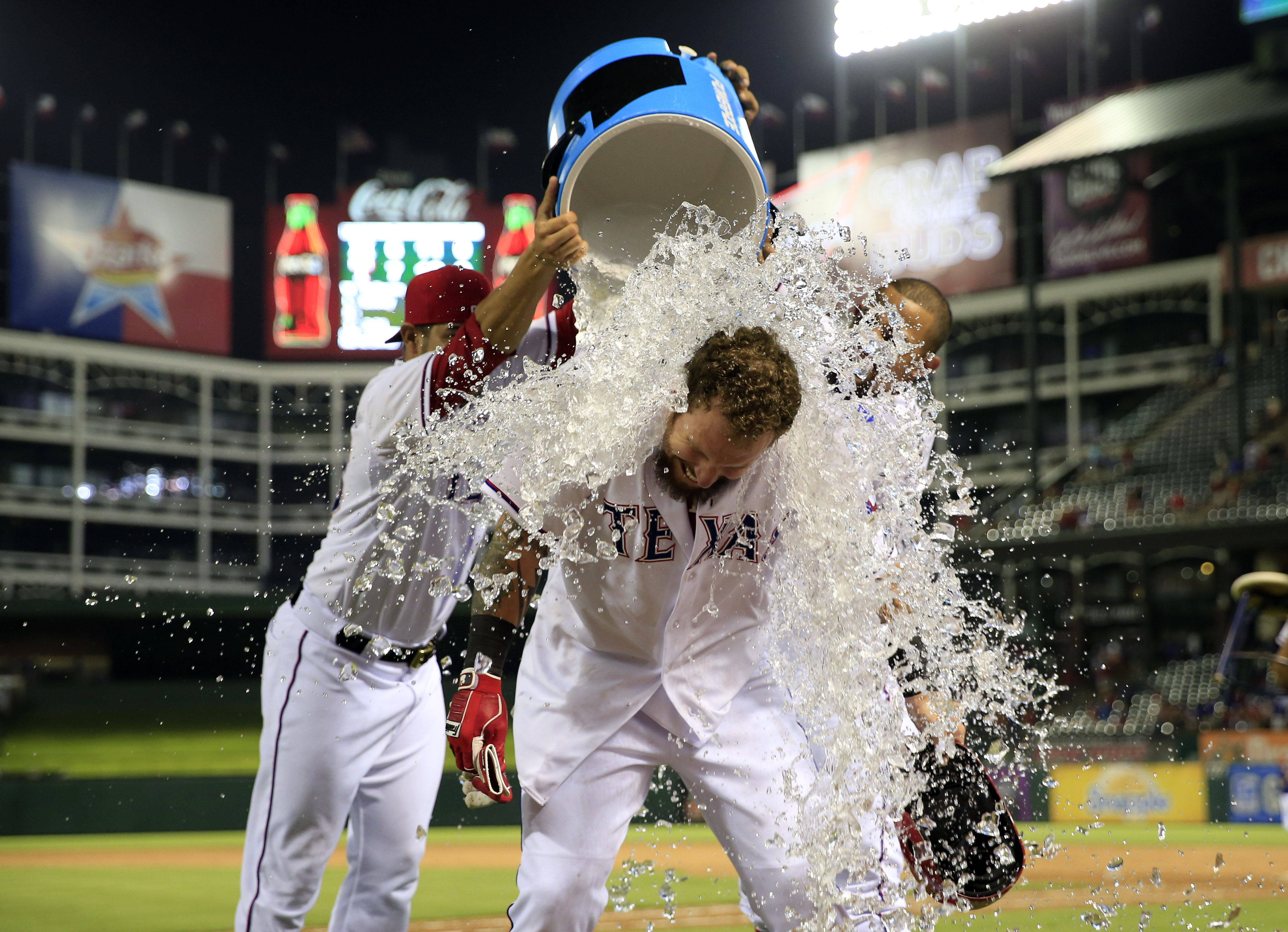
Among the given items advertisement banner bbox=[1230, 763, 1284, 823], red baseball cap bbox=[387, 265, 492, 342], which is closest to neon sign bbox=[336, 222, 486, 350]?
advertisement banner bbox=[1230, 763, 1284, 823]

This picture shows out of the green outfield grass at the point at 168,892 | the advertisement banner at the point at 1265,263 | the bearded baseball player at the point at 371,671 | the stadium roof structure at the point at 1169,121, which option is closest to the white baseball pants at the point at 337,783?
the bearded baseball player at the point at 371,671

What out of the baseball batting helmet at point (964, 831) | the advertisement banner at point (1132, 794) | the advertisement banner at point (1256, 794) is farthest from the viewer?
the advertisement banner at point (1132, 794)

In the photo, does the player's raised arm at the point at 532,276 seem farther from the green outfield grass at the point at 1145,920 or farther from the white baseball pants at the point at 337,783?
the green outfield grass at the point at 1145,920

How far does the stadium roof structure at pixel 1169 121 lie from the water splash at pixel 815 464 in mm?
17250

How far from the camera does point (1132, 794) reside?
13367 mm

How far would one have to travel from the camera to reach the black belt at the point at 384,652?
11.0 feet

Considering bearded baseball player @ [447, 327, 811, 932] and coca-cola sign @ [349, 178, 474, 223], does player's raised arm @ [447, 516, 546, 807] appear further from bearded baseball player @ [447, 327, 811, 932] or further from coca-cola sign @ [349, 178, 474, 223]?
coca-cola sign @ [349, 178, 474, 223]

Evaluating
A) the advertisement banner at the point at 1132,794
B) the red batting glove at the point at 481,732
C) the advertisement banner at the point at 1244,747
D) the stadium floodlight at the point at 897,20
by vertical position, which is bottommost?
the advertisement banner at the point at 1132,794

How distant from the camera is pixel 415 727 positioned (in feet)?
11.6

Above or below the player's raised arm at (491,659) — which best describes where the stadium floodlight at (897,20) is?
above

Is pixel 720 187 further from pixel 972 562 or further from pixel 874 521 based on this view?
pixel 972 562

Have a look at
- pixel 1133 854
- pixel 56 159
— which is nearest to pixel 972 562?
pixel 1133 854

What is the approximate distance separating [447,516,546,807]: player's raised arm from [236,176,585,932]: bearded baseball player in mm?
436

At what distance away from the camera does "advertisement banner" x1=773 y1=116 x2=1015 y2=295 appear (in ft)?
101
